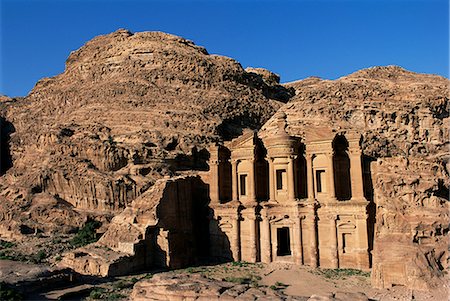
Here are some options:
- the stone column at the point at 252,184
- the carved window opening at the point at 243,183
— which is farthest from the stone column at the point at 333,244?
the carved window opening at the point at 243,183

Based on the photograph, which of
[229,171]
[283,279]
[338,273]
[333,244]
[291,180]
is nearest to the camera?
[283,279]

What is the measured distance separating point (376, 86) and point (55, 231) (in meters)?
33.5

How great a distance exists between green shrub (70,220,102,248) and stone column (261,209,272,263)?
13790 millimetres

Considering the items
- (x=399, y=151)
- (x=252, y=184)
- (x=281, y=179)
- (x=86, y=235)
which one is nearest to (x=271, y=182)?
(x=281, y=179)

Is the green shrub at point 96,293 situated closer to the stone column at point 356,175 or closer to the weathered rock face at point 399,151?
the weathered rock face at point 399,151

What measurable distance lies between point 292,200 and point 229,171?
20.7 feet

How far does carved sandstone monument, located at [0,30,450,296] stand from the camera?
26.9 m

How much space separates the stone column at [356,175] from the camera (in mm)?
28812

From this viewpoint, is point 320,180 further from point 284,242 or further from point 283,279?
point 283,279

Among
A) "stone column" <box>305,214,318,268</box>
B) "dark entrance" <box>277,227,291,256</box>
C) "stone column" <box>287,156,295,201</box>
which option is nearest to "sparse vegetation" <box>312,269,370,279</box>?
"stone column" <box>305,214,318,268</box>

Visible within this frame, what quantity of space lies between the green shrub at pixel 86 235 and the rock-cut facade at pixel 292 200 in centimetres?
1017

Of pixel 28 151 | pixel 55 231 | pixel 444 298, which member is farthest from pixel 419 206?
pixel 28 151

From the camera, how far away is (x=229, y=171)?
34375mm

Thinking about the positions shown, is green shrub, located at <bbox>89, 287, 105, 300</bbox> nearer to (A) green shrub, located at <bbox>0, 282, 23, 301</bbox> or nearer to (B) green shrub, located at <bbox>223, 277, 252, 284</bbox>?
(A) green shrub, located at <bbox>0, 282, 23, 301</bbox>
